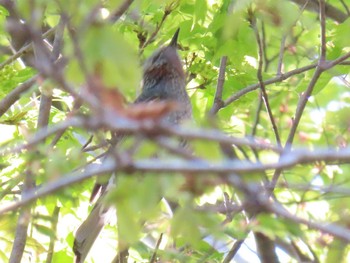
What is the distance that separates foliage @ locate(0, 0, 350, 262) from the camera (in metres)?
2.13

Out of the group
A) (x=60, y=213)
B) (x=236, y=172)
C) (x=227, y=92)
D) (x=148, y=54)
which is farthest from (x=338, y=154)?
(x=148, y=54)

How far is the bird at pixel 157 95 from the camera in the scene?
5.41m

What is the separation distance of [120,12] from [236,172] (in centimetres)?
313

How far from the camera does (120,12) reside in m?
4.98

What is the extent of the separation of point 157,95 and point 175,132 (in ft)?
17.7

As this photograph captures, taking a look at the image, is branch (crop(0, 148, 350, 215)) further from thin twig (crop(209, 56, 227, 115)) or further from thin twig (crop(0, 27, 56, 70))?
thin twig (crop(0, 27, 56, 70))

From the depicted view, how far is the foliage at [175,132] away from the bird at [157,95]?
13cm

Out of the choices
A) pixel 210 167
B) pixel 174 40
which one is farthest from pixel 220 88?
pixel 210 167

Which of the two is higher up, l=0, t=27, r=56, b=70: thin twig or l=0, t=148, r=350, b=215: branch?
l=0, t=27, r=56, b=70: thin twig

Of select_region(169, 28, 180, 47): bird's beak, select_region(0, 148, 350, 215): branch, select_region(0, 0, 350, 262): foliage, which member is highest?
select_region(169, 28, 180, 47): bird's beak

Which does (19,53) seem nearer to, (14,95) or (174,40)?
(14,95)

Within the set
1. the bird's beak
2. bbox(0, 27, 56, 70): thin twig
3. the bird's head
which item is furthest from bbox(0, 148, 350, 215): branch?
the bird's head

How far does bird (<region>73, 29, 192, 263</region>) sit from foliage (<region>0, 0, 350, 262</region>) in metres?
0.13

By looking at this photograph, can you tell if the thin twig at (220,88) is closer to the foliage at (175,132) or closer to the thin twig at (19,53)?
the foliage at (175,132)
